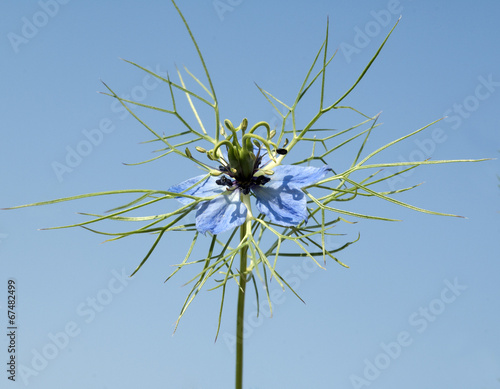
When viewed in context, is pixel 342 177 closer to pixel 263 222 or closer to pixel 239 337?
pixel 263 222

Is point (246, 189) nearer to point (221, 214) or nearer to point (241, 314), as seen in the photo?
point (221, 214)

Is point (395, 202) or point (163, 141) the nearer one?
point (395, 202)

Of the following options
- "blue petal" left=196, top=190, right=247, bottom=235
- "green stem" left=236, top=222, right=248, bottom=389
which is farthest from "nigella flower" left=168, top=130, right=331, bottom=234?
"green stem" left=236, top=222, right=248, bottom=389

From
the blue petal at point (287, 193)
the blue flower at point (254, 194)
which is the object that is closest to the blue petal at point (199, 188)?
the blue flower at point (254, 194)

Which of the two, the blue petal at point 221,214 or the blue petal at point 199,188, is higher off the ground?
the blue petal at point 199,188

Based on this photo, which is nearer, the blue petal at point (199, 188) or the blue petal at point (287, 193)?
the blue petal at point (287, 193)

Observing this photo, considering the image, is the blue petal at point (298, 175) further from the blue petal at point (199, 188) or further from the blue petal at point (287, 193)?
the blue petal at point (199, 188)

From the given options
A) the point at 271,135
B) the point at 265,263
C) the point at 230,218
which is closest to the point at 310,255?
the point at 265,263
